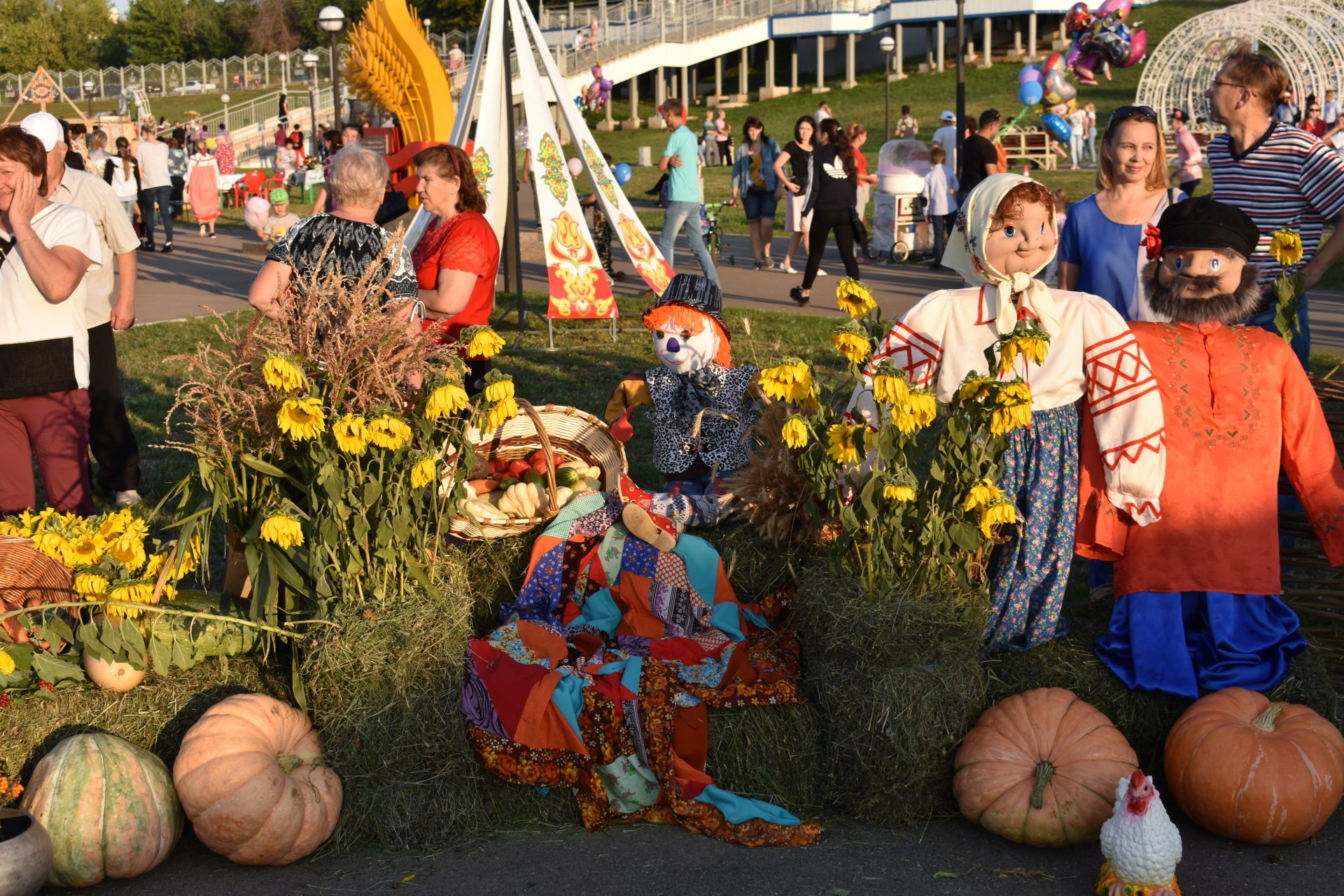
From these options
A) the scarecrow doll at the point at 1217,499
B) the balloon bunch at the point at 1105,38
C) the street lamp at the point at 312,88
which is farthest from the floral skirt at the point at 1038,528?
the street lamp at the point at 312,88

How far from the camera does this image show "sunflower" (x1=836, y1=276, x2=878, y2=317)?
12.4 ft

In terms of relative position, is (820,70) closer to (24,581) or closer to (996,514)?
(996,514)

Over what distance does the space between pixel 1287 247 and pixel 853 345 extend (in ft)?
5.64

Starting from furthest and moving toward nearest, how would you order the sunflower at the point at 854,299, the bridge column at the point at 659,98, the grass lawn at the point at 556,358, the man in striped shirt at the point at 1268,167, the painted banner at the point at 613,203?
the bridge column at the point at 659,98 < the painted banner at the point at 613,203 < the grass lawn at the point at 556,358 < the man in striped shirt at the point at 1268,167 < the sunflower at the point at 854,299

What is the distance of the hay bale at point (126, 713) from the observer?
368 cm

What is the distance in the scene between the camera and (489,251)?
548cm

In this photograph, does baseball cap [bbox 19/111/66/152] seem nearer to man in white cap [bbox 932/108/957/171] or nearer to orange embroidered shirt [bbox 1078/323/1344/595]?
orange embroidered shirt [bbox 1078/323/1344/595]

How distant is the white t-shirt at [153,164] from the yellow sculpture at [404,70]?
8.07 meters

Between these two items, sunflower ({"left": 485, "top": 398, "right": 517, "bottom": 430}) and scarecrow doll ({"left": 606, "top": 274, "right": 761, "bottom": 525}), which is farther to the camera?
scarecrow doll ({"left": 606, "top": 274, "right": 761, "bottom": 525})

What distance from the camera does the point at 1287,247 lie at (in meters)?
4.29

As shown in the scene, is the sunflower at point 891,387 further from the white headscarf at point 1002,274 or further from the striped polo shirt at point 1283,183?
the striped polo shirt at point 1283,183

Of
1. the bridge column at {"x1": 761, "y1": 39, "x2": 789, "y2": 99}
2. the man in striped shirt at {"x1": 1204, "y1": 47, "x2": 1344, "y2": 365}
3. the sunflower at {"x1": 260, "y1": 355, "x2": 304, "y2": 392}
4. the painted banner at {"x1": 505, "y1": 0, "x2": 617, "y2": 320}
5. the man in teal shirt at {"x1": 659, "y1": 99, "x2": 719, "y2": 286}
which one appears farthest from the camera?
the bridge column at {"x1": 761, "y1": 39, "x2": 789, "y2": 99}

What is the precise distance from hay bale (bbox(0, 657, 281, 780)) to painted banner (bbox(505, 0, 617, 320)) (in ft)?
16.5

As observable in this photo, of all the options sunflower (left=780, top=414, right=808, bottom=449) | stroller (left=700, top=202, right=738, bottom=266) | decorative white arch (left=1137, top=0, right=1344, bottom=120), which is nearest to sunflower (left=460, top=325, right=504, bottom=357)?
sunflower (left=780, top=414, right=808, bottom=449)
